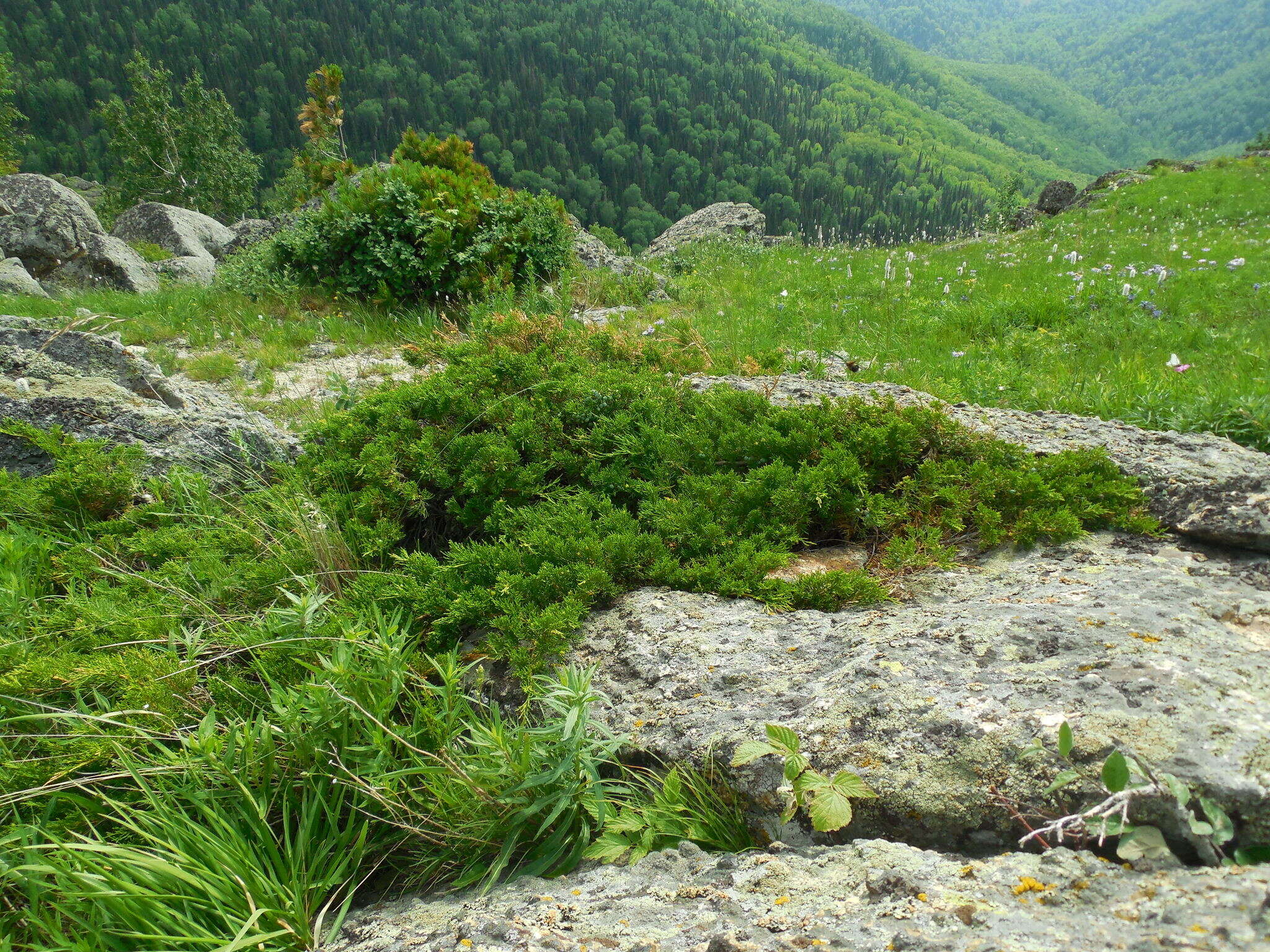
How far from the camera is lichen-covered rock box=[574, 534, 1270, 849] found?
1.70m

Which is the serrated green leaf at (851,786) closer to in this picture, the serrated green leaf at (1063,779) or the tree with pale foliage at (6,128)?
the serrated green leaf at (1063,779)

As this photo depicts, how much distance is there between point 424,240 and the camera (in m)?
8.83

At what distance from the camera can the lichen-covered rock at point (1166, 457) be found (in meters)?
2.78

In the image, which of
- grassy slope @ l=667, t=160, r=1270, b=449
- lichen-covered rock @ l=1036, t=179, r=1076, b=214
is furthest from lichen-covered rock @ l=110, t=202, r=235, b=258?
lichen-covered rock @ l=1036, t=179, r=1076, b=214

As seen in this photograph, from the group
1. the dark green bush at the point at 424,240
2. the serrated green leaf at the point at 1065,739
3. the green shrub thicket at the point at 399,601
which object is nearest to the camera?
the serrated green leaf at the point at 1065,739

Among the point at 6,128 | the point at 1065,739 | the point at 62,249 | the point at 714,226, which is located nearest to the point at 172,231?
the point at 62,249

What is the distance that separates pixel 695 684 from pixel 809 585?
78 centimetres

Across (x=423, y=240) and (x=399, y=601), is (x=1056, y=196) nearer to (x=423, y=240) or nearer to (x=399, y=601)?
(x=423, y=240)

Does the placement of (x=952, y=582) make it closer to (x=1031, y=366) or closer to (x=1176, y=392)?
(x=1176, y=392)

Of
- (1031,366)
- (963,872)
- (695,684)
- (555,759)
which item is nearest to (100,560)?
(555,759)


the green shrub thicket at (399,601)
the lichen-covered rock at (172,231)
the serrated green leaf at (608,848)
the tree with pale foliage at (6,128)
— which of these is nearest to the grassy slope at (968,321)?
the green shrub thicket at (399,601)

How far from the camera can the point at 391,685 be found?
2.43 m

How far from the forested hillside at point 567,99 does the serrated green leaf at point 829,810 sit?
124 m

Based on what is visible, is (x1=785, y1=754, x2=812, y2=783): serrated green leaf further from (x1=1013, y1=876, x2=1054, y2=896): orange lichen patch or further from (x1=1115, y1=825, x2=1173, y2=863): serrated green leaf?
(x1=1115, y1=825, x2=1173, y2=863): serrated green leaf
